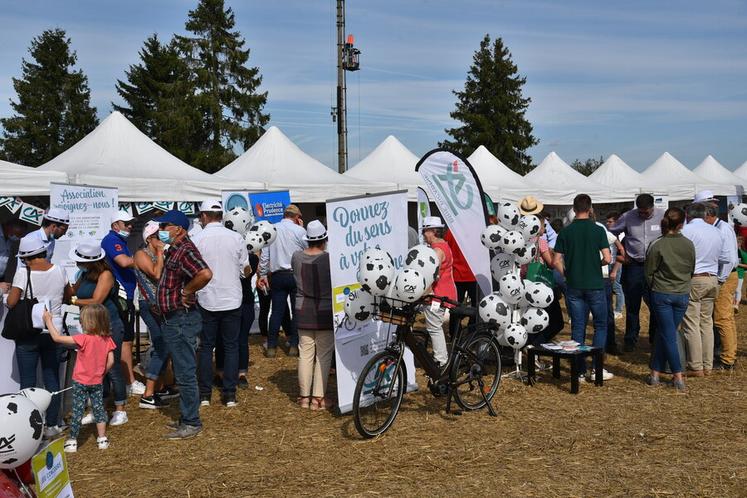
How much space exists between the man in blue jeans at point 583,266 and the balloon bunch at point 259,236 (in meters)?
3.17

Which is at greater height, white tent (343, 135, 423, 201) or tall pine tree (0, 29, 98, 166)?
tall pine tree (0, 29, 98, 166)

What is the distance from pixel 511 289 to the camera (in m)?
6.70

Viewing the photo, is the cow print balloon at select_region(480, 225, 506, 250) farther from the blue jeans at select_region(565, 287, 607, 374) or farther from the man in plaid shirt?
the man in plaid shirt

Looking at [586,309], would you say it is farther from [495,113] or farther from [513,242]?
[495,113]

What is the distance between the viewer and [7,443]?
2648 millimetres

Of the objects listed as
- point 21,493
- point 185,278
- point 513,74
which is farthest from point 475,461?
point 513,74

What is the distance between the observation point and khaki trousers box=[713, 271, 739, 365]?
7504 mm

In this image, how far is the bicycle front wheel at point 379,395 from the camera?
5277 mm

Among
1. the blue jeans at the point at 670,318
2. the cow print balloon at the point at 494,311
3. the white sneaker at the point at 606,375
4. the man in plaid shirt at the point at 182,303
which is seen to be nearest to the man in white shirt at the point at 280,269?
the cow print balloon at the point at 494,311

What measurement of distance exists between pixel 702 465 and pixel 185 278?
3.97 m

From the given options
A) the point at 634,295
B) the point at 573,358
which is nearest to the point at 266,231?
the point at 573,358

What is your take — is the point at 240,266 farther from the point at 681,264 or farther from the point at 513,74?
the point at 513,74

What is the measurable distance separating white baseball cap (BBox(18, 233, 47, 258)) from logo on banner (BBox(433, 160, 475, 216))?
4097 mm

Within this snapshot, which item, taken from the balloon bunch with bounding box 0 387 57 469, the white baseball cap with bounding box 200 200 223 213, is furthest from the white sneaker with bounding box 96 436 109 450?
the balloon bunch with bounding box 0 387 57 469
